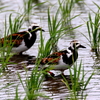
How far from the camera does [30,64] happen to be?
870 centimetres

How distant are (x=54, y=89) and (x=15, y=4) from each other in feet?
23.8

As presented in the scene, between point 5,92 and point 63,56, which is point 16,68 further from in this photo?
point 5,92

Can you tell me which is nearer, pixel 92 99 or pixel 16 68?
pixel 92 99

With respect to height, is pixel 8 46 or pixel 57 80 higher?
pixel 8 46

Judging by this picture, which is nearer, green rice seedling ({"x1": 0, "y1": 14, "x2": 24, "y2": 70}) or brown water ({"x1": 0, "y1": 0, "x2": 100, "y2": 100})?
brown water ({"x1": 0, "y1": 0, "x2": 100, "y2": 100})

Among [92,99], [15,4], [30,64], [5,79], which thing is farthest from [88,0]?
[92,99]

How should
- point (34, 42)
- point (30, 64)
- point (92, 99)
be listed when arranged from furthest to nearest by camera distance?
point (34, 42), point (30, 64), point (92, 99)

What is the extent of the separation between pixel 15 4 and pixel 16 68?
5.80 meters

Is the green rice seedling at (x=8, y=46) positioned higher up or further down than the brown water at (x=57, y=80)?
higher up

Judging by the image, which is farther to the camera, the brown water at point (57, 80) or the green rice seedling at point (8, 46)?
the green rice seedling at point (8, 46)

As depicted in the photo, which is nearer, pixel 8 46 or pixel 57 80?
pixel 8 46

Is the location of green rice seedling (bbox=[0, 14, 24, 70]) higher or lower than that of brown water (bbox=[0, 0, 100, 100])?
higher

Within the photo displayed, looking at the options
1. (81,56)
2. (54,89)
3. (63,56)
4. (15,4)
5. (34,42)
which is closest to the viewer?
(54,89)

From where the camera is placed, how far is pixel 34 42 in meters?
10.0
